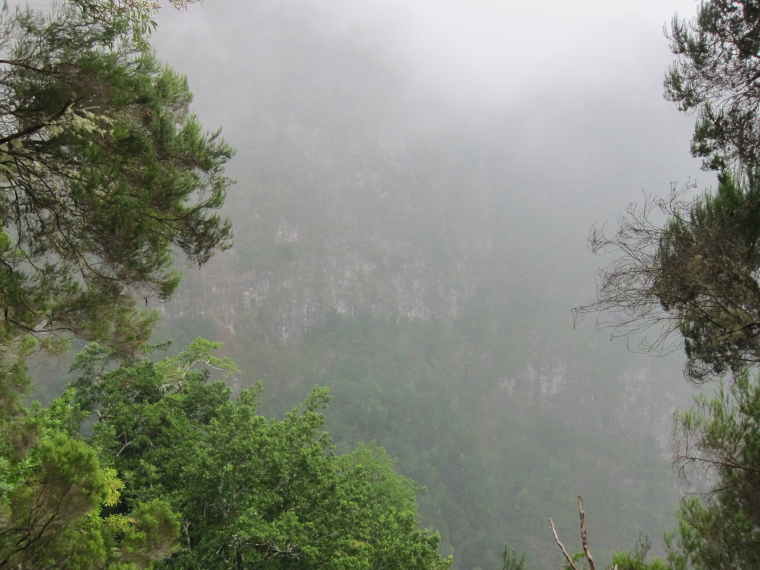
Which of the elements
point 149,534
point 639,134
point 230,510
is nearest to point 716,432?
point 149,534

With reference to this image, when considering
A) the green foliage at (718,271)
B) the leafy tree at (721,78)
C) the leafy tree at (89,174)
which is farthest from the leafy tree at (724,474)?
the leafy tree at (89,174)

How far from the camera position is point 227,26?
6703 inches

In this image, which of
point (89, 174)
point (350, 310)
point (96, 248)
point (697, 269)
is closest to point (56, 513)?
point (96, 248)

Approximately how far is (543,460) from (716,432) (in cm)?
9488

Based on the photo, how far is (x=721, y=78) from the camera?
4.54 metres

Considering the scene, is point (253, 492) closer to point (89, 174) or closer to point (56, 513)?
point (56, 513)

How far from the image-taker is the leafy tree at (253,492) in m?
8.05

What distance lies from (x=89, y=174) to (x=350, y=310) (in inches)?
4329

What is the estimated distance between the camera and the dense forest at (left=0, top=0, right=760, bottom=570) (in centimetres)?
409

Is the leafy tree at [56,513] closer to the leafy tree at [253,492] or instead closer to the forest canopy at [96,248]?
the forest canopy at [96,248]

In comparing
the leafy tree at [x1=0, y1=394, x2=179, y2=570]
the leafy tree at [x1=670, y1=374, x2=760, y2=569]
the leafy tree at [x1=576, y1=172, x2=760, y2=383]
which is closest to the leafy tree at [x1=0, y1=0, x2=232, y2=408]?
the leafy tree at [x1=0, y1=394, x2=179, y2=570]

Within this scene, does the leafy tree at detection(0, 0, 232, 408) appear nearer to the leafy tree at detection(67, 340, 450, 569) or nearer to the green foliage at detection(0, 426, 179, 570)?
the green foliage at detection(0, 426, 179, 570)

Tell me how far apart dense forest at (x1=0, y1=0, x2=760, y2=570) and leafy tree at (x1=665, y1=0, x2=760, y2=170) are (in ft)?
0.09

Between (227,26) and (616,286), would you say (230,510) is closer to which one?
(616,286)
